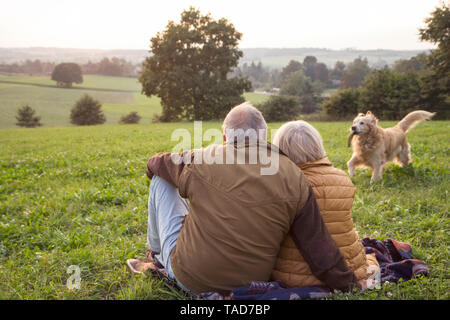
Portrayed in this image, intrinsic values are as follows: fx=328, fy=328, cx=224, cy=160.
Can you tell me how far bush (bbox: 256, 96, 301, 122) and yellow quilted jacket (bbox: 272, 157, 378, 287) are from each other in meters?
32.4

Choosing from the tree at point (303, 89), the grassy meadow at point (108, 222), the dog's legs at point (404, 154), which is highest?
the tree at point (303, 89)

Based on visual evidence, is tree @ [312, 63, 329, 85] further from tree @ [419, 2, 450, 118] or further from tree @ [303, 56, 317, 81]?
tree @ [419, 2, 450, 118]

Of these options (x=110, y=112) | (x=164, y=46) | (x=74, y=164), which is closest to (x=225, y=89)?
(x=164, y=46)

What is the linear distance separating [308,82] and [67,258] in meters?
49.5

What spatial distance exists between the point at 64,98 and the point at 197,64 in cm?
3124

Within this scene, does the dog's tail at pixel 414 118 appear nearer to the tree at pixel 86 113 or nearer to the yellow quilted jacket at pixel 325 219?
the yellow quilted jacket at pixel 325 219

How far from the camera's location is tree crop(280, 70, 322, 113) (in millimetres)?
43500

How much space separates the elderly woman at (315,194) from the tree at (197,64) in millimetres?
35081

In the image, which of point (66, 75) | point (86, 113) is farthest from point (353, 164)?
point (66, 75)

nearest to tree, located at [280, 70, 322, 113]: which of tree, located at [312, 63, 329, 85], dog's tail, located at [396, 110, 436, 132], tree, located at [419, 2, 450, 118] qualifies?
tree, located at [312, 63, 329, 85]

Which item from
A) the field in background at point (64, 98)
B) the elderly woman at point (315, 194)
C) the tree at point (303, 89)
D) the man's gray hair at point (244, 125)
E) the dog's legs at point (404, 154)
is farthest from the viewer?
the field in background at point (64, 98)

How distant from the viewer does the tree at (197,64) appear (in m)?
37.1

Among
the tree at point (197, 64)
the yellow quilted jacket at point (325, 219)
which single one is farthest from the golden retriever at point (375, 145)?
the tree at point (197, 64)
